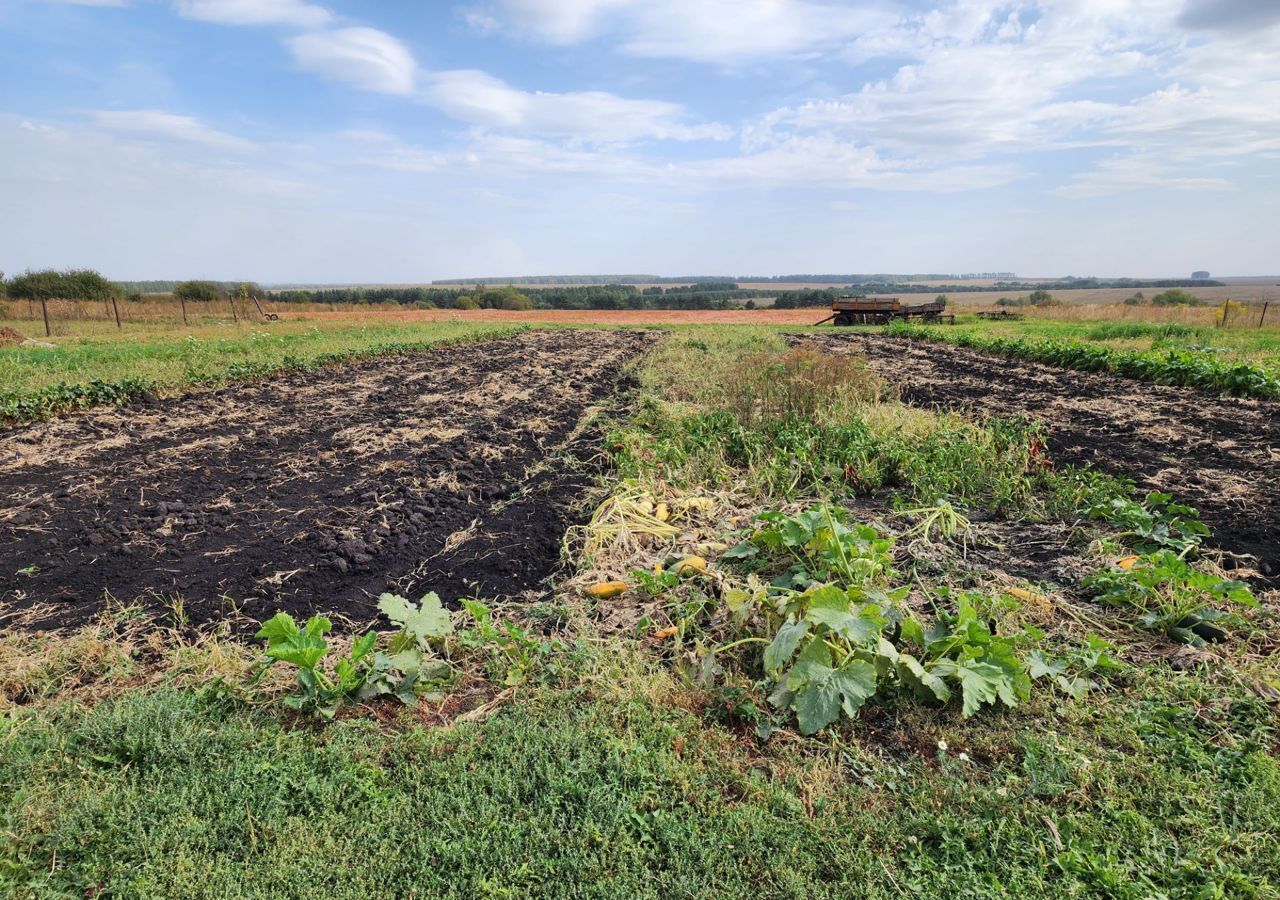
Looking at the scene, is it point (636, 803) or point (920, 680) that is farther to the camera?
point (920, 680)

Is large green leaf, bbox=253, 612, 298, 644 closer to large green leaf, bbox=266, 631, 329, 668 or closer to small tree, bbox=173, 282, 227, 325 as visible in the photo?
large green leaf, bbox=266, 631, 329, 668

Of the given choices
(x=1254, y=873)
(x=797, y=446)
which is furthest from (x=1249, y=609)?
(x=797, y=446)

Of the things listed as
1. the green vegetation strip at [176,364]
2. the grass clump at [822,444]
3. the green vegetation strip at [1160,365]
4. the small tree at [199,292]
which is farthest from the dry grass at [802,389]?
the small tree at [199,292]

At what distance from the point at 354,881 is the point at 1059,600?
3945mm

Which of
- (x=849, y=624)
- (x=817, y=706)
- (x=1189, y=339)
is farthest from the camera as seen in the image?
(x=1189, y=339)

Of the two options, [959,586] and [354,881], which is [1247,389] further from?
[354,881]

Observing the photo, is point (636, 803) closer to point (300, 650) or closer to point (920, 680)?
point (920, 680)

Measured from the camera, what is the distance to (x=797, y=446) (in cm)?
640

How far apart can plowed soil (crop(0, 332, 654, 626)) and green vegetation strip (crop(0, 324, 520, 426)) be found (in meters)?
0.71

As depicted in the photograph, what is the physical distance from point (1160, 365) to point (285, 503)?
15253mm

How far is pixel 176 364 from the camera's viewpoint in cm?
1285

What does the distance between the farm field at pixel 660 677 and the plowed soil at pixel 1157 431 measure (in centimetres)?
11

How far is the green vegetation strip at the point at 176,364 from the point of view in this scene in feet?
32.9

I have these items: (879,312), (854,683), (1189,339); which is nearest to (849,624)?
(854,683)
